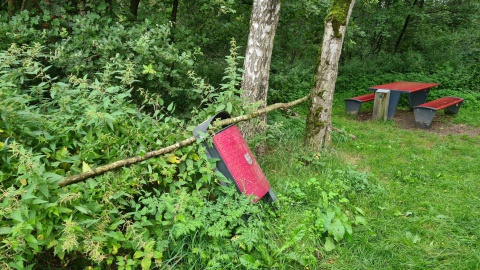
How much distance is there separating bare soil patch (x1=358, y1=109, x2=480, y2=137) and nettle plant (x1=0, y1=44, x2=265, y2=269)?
6.02 m

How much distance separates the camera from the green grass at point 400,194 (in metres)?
3.04

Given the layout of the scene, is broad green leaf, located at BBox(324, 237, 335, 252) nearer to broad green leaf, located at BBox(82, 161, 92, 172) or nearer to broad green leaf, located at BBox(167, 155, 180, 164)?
broad green leaf, located at BBox(167, 155, 180, 164)

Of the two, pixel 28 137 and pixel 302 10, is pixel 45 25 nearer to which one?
pixel 28 137

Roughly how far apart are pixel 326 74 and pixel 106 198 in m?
3.58

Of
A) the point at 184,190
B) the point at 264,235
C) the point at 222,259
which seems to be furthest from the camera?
the point at 264,235

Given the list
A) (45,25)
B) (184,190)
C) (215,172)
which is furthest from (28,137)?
(45,25)

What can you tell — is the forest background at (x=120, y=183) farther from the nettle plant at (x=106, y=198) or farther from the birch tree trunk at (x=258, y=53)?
the birch tree trunk at (x=258, y=53)

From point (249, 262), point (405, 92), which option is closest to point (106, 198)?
point (249, 262)

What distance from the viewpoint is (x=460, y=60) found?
12297 millimetres

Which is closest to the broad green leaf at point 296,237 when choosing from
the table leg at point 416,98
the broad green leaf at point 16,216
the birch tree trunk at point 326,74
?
the broad green leaf at point 16,216

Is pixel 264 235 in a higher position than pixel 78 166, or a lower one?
lower

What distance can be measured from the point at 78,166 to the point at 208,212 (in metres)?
1.09

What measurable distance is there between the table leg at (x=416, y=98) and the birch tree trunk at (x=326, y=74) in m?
4.96

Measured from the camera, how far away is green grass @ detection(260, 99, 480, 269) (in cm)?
304
